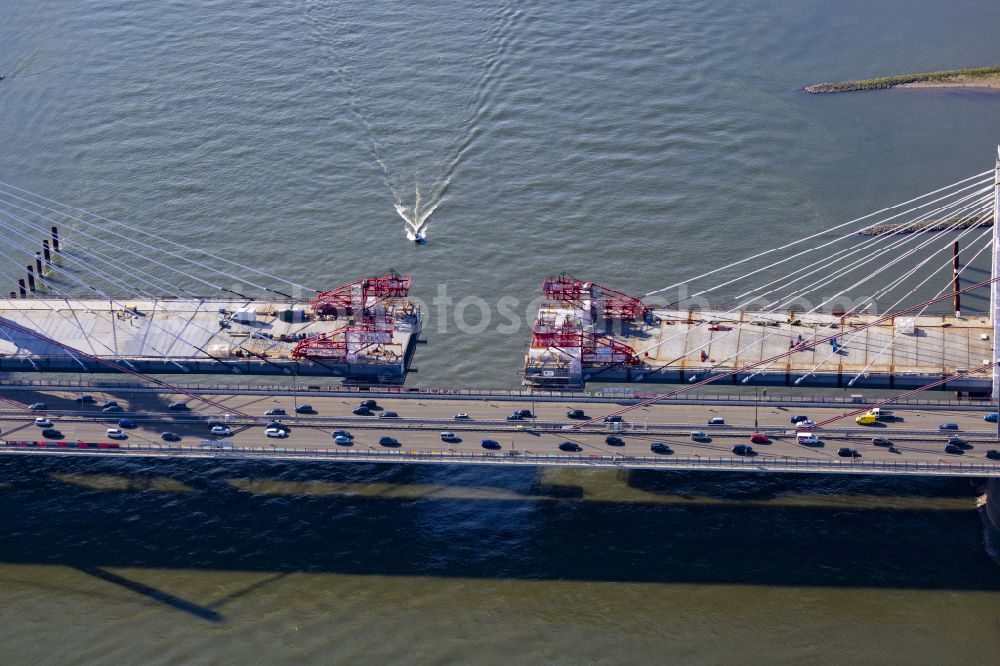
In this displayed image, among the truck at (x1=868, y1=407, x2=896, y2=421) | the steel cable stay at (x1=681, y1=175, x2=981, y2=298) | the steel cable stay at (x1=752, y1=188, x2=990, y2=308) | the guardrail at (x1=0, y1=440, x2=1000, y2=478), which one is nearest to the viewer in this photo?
the guardrail at (x1=0, y1=440, x2=1000, y2=478)

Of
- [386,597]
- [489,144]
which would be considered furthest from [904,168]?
[386,597]

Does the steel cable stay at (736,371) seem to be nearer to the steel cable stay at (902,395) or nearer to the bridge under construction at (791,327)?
the bridge under construction at (791,327)

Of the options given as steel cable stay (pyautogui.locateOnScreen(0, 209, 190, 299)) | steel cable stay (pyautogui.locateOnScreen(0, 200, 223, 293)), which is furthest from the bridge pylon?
steel cable stay (pyautogui.locateOnScreen(0, 209, 190, 299))

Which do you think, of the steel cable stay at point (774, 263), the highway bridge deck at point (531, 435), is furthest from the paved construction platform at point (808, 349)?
the steel cable stay at point (774, 263)

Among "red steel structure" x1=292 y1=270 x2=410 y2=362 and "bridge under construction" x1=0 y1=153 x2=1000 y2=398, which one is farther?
"red steel structure" x1=292 y1=270 x2=410 y2=362

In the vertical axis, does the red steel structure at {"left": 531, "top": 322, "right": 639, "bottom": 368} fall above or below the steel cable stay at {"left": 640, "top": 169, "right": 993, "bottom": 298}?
below

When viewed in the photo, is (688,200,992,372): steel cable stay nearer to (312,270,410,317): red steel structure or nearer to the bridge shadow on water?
the bridge shadow on water

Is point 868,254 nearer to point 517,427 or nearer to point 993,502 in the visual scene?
point 993,502
